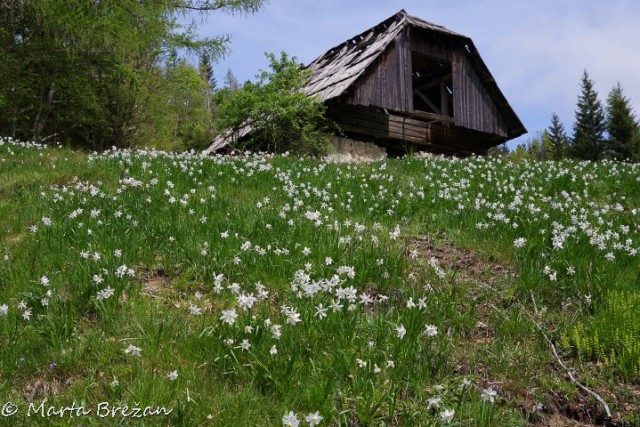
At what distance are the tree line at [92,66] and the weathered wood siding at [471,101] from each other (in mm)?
8758

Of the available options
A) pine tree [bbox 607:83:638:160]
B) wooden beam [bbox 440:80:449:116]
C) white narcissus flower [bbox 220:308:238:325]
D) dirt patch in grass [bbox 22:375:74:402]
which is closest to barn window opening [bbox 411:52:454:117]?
wooden beam [bbox 440:80:449:116]

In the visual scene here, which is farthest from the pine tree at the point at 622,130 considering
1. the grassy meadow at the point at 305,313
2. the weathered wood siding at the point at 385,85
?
the grassy meadow at the point at 305,313

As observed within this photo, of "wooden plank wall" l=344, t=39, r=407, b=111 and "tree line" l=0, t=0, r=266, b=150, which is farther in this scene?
"wooden plank wall" l=344, t=39, r=407, b=111

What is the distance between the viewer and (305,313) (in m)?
3.50

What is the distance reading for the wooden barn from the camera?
17750 mm

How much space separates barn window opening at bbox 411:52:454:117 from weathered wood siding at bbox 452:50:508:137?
0.45m

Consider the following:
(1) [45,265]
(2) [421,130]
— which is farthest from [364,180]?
(2) [421,130]

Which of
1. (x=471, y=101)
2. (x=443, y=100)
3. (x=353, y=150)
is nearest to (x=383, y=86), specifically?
(x=353, y=150)

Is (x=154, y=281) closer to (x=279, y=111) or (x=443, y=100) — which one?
(x=279, y=111)

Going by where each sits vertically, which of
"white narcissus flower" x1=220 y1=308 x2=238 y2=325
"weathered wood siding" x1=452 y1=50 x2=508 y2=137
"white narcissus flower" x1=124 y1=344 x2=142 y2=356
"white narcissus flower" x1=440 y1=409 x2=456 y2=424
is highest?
"weathered wood siding" x1=452 y1=50 x2=508 y2=137

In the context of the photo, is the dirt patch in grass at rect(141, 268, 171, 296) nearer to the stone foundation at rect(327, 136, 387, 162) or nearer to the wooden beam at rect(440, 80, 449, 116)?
the stone foundation at rect(327, 136, 387, 162)

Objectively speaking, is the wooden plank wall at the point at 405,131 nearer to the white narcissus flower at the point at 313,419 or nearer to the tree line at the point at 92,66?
the tree line at the point at 92,66

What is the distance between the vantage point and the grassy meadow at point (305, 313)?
2.84 m

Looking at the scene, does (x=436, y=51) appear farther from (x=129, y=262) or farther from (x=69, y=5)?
(x=129, y=262)
